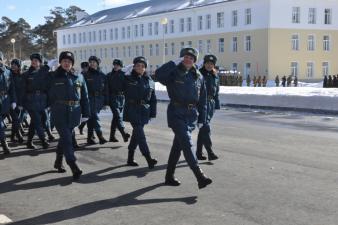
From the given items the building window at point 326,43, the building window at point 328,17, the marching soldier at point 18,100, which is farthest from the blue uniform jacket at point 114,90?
the building window at point 328,17

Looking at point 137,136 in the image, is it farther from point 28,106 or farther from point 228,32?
point 228,32

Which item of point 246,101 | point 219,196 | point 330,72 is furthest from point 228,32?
point 219,196

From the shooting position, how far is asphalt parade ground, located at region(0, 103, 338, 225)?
237 inches

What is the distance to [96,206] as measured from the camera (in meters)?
6.51

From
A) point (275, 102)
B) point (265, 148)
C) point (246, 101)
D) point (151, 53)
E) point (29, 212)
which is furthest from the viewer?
point (151, 53)

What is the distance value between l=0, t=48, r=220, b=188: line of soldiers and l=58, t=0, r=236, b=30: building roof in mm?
52302

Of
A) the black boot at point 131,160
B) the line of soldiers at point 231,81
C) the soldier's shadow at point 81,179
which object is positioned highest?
the line of soldiers at point 231,81

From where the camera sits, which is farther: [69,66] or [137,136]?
[137,136]

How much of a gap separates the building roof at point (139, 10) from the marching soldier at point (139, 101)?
54.8m

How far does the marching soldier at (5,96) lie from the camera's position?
10.1 metres

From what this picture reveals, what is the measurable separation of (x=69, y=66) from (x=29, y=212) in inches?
99.4

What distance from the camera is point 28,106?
36.0 feet

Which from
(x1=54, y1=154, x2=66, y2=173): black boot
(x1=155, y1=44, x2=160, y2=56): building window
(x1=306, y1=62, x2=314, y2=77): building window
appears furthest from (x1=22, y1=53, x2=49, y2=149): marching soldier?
(x1=155, y1=44, x2=160, y2=56): building window

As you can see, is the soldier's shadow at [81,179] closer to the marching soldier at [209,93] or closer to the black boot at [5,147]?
the marching soldier at [209,93]
